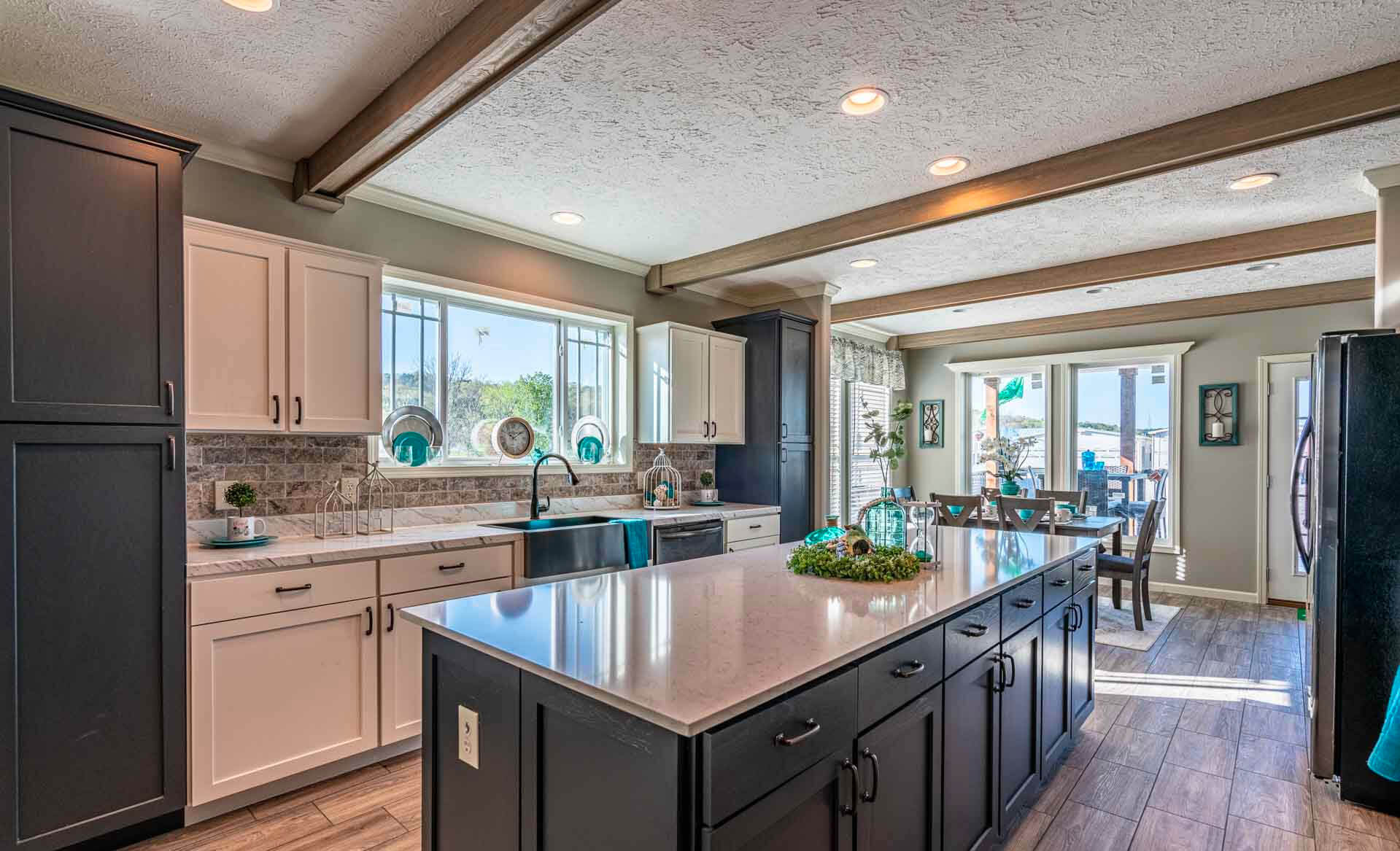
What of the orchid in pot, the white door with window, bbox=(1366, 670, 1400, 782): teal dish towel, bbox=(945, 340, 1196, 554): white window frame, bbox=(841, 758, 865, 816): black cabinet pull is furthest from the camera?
the orchid in pot

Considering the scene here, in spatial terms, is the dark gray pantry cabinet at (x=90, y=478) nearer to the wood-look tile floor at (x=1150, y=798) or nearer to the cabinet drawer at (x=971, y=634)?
the wood-look tile floor at (x=1150, y=798)

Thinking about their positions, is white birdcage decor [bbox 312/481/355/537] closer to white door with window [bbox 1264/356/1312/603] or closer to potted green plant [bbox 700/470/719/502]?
potted green plant [bbox 700/470/719/502]

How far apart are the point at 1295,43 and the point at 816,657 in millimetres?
2410

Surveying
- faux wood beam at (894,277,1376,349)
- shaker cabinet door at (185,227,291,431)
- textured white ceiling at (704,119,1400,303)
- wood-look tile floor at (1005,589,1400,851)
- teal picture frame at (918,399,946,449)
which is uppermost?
textured white ceiling at (704,119,1400,303)

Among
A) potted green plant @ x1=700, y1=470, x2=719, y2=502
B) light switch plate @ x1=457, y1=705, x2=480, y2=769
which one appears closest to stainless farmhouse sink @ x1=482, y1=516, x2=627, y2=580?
potted green plant @ x1=700, y1=470, x2=719, y2=502

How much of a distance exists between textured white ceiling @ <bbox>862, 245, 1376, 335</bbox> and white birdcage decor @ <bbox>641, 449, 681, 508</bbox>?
256cm

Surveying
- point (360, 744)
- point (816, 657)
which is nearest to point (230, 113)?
point (360, 744)

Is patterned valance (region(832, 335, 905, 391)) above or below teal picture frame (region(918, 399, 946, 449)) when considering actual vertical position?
above

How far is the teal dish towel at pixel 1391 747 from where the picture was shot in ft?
7.09

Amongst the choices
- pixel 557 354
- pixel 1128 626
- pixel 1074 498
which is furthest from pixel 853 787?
pixel 1074 498

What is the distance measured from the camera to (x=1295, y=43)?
2.13m

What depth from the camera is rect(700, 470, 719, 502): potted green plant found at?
Result: 507 centimetres

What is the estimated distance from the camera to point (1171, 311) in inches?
232

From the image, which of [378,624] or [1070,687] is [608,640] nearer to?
[378,624]
